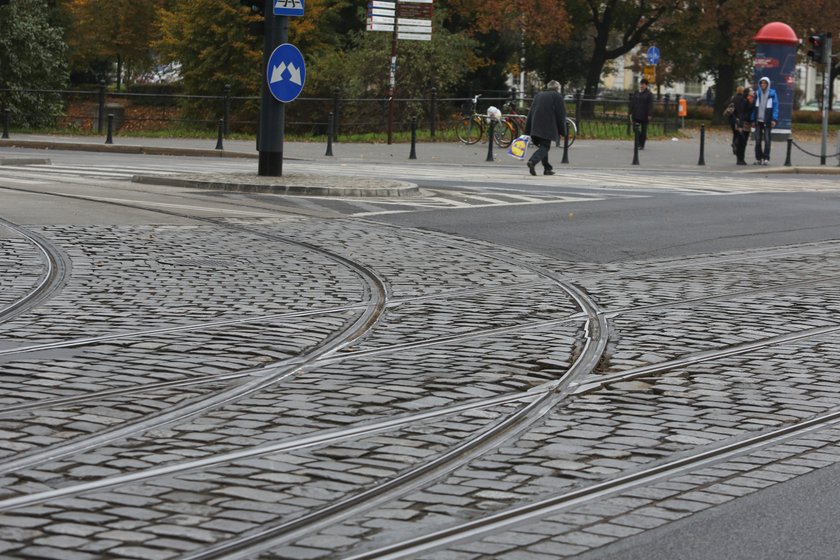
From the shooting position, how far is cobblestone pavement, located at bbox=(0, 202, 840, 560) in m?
4.88

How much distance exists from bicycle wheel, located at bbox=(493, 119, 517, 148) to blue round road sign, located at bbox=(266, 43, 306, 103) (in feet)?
50.4

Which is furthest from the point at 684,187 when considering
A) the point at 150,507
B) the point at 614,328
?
the point at 150,507

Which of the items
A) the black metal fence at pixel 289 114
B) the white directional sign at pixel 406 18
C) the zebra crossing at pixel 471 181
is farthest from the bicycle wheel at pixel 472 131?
the zebra crossing at pixel 471 181

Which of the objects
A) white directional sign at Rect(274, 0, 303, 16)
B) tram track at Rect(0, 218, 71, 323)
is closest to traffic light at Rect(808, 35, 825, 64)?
white directional sign at Rect(274, 0, 303, 16)

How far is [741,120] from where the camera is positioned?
3183 centimetres

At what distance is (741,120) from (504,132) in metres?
6.22

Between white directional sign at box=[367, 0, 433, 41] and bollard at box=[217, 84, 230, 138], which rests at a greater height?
white directional sign at box=[367, 0, 433, 41]

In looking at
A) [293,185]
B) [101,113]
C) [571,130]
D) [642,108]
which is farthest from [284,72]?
[101,113]

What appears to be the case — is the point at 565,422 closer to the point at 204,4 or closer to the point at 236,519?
the point at 236,519

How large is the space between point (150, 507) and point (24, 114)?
1446 inches

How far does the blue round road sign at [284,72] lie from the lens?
20.0m

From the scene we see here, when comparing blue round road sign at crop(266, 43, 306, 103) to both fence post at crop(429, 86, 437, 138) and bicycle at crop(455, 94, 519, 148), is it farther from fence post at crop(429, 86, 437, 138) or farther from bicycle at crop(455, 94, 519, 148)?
fence post at crop(429, 86, 437, 138)

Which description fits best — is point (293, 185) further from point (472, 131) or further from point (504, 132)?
point (472, 131)

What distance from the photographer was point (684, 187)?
23688mm
